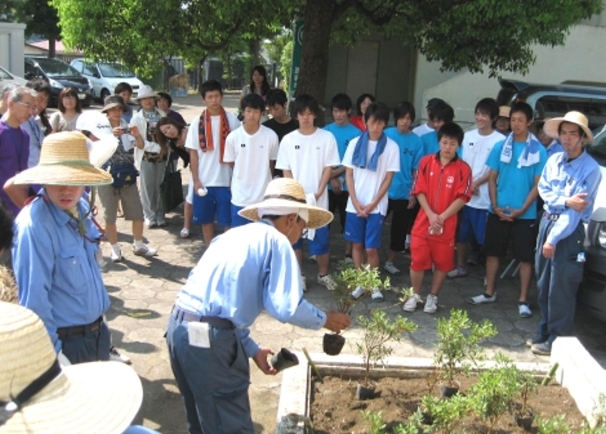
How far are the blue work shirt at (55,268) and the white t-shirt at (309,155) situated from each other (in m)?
3.17

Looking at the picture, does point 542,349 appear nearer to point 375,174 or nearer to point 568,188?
point 568,188

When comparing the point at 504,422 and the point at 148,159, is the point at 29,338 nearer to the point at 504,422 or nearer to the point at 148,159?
the point at 504,422

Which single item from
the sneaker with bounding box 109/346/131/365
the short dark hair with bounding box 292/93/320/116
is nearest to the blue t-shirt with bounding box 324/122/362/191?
the short dark hair with bounding box 292/93/320/116

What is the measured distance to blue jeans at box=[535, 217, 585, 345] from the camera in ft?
16.8

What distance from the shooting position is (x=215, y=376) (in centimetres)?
308

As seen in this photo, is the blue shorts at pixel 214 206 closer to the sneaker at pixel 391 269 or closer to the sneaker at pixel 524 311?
the sneaker at pixel 391 269

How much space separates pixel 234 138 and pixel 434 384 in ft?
11.2

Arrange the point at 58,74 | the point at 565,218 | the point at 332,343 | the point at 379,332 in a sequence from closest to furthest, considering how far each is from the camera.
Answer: the point at 332,343 → the point at 379,332 → the point at 565,218 → the point at 58,74

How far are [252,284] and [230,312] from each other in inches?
6.4

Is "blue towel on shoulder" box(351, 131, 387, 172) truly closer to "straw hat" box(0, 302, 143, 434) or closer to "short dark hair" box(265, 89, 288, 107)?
"short dark hair" box(265, 89, 288, 107)

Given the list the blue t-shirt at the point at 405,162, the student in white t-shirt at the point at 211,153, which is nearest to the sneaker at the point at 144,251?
the student in white t-shirt at the point at 211,153

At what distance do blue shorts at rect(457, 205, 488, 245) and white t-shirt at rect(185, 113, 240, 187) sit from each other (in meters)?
2.53

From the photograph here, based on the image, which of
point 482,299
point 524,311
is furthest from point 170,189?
point 524,311

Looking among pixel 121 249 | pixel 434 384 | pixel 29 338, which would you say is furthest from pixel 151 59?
pixel 29 338
